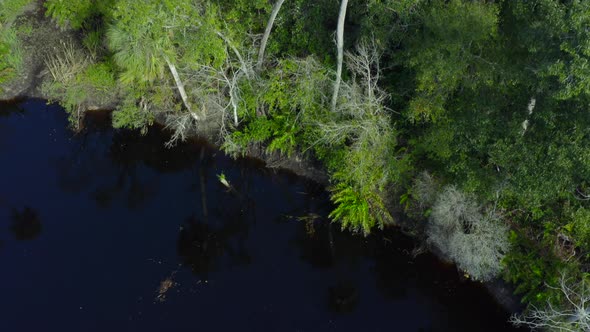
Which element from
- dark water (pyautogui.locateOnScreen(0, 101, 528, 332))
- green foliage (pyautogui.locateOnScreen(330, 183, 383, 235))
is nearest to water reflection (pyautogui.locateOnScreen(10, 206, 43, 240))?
dark water (pyautogui.locateOnScreen(0, 101, 528, 332))

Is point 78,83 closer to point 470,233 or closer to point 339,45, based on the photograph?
point 339,45

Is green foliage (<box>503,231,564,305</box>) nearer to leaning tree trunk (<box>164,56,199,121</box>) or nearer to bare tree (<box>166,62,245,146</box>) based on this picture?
bare tree (<box>166,62,245,146</box>)

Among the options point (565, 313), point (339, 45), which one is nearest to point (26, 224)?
point (339, 45)

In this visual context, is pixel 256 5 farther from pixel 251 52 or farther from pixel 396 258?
pixel 396 258

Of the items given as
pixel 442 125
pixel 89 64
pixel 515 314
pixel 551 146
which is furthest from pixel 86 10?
pixel 515 314

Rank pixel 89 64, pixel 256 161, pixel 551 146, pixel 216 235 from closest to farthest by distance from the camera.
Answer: pixel 551 146, pixel 216 235, pixel 256 161, pixel 89 64

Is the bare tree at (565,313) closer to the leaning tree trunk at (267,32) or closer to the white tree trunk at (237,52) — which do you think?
the leaning tree trunk at (267,32)

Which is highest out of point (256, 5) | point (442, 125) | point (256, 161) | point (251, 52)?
point (256, 5)
